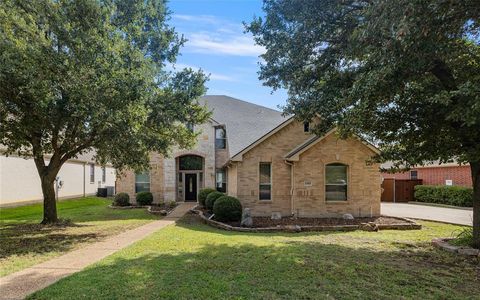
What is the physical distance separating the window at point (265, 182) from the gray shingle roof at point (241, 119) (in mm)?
3106

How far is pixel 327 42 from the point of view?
38.2 ft

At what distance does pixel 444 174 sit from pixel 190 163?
21.1 m

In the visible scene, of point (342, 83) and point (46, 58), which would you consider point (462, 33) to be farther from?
point (46, 58)

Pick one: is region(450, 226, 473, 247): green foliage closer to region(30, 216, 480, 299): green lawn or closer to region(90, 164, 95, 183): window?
region(30, 216, 480, 299): green lawn

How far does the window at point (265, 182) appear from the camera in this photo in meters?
19.6

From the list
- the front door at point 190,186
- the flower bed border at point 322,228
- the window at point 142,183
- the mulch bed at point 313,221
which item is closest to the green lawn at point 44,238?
the flower bed border at point 322,228

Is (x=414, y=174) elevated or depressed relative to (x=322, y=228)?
elevated

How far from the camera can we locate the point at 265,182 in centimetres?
1970

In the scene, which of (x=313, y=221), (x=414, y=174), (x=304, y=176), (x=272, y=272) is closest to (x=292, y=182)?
(x=304, y=176)

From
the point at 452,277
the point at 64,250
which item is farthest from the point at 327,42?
the point at 64,250

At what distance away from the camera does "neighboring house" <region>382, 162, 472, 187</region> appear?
28016 mm

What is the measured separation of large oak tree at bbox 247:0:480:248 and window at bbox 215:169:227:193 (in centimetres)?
1652

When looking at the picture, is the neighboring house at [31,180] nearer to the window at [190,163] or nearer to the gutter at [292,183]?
the window at [190,163]

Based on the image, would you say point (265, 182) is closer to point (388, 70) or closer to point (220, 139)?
point (220, 139)
